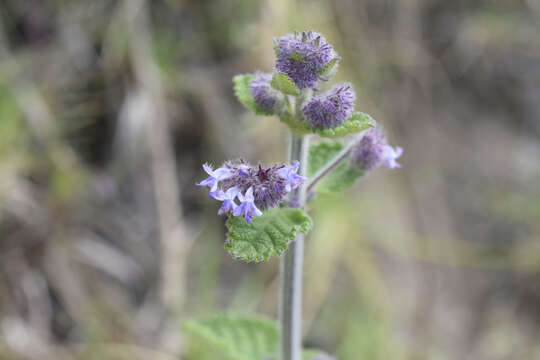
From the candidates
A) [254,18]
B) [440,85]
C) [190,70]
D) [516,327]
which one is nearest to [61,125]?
[190,70]

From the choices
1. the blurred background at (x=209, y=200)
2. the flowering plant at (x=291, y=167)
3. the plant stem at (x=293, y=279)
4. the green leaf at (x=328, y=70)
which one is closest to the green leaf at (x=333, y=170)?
the flowering plant at (x=291, y=167)

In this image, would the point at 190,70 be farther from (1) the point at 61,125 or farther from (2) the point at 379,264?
(2) the point at 379,264

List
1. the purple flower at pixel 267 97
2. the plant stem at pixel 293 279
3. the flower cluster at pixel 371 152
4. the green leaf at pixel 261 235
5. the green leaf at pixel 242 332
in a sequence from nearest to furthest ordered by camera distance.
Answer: the green leaf at pixel 261 235
the purple flower at pixel 267 97
the plant stem at pixel 293 279
the flower cluster at pixel 371 152
the green leaf at pixel 242 332

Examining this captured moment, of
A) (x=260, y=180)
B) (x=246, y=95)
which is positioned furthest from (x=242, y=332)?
(x=246, y=95)

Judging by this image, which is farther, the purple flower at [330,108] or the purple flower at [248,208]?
the purple flower at [330,108]

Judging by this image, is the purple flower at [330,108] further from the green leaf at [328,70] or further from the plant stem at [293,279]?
the plant stem at [293,279]

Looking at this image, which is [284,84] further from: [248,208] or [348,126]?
[248,208]
